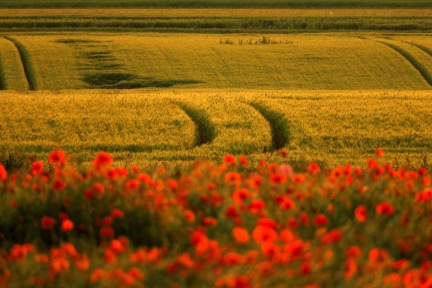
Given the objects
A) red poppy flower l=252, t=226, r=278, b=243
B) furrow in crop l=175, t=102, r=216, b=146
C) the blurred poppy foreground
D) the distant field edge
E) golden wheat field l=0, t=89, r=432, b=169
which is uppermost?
red poppy flower l=252, t=226, r=278, b=243

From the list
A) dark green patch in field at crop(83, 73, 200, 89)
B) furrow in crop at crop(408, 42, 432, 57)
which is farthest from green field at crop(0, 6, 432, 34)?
dark green patch in field at crop(83, 73, 200, 89)

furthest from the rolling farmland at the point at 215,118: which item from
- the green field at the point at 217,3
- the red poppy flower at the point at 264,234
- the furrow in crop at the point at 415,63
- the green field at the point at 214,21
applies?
the green field at the point at 217,3

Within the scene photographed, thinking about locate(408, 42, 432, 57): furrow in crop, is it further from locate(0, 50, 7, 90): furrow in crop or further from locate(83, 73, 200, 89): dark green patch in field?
locate(0, 50, 7, 90): furrow in crop

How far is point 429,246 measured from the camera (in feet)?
17.1

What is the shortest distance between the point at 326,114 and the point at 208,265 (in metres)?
14.8

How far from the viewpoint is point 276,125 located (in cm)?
1775

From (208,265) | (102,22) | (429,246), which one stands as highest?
(208,265)

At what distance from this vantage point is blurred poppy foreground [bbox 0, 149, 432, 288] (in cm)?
406

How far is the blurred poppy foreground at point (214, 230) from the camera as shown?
160 inches

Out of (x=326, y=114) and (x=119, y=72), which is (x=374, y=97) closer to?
(x=326, y=114)

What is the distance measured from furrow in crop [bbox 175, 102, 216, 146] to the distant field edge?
6555 cm

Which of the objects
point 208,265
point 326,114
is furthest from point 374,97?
point 208,265

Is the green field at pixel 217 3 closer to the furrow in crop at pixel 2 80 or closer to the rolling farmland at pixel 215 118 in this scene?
the furrow in crop at pixel 2 80

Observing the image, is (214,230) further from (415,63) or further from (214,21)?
(214,21)
